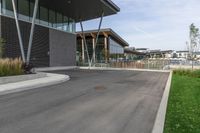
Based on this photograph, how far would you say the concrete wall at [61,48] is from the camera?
30.4 meters

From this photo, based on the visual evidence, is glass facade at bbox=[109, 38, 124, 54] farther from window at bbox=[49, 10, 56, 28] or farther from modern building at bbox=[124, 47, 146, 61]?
window at bbox=[49, 10, 56, 28]

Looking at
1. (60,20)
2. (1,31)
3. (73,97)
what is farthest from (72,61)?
(73,97)

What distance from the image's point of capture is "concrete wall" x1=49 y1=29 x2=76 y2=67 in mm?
30438

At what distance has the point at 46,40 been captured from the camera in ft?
95.8

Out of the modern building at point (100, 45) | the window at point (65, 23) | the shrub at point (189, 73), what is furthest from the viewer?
the modern building at point (100, 45)

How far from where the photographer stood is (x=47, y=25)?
98.1 ft

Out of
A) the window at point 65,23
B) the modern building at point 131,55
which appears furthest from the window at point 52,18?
the modern building at point 131,55

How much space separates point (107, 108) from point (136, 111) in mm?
965

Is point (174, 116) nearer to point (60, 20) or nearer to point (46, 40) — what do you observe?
point (46, 40)

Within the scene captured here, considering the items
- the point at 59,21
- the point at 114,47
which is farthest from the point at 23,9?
the point at 114,47

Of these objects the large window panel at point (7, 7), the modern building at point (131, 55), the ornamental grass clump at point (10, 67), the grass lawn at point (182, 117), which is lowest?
the grass lawn at point (182, 117)

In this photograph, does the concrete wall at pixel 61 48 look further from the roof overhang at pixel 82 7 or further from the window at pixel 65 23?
the roof overhang at pixel 82 7

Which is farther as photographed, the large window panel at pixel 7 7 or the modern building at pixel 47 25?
the modern building at pixel 47 25

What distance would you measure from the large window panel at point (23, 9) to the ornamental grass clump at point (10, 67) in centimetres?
1006
